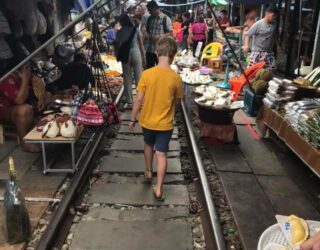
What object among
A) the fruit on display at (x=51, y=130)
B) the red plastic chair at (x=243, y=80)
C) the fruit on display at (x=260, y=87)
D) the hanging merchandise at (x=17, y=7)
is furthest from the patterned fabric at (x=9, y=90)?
the red plastic chair at (x=243, y=80)

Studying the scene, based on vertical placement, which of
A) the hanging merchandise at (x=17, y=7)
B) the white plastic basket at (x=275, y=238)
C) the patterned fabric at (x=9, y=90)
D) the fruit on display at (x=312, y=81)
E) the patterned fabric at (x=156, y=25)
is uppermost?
the hanging merchandise at (x=17, y=7)

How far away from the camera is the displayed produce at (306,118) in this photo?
549 centimetres

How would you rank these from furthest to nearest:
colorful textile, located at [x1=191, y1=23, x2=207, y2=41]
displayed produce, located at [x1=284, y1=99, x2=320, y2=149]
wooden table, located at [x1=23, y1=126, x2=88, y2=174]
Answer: colorful textile, located at [x1=191, y1=23, x2=207, y2=41] → wooden table, located at [x1=23, y1=126, x2=88, y2=174] → displayed produce, located at [x1=284, y1=99, x2=320, y2=149]

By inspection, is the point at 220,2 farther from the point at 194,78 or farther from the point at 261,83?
the point at 261,83

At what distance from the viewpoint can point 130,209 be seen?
511 centimetres

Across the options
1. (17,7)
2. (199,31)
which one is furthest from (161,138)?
(199,31)

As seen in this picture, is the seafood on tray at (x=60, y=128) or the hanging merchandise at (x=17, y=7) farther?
the hanging merchandise at (x=17, y=7)

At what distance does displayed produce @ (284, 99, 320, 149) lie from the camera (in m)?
5.49

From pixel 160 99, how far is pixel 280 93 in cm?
308

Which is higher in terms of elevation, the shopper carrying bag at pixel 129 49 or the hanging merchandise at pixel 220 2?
the hanging merchandise at pixel 220 2

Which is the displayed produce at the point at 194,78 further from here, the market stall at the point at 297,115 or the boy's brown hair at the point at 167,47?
the boy's brown hair at the point at 167,47

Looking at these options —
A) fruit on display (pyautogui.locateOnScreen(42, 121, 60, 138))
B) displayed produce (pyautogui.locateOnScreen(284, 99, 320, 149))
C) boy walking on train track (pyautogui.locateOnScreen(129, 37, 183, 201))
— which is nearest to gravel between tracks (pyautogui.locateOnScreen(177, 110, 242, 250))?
boy walking on train track (pyautogui.locateOnScreen(129, 37, 183, 201))

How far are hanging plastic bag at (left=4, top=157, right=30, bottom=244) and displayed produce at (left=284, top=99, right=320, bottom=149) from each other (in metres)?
3.96

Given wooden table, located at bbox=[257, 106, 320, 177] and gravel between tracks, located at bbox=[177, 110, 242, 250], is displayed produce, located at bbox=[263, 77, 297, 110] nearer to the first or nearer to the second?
wooden table, located at bbox=[257, 106, 320, 177]
